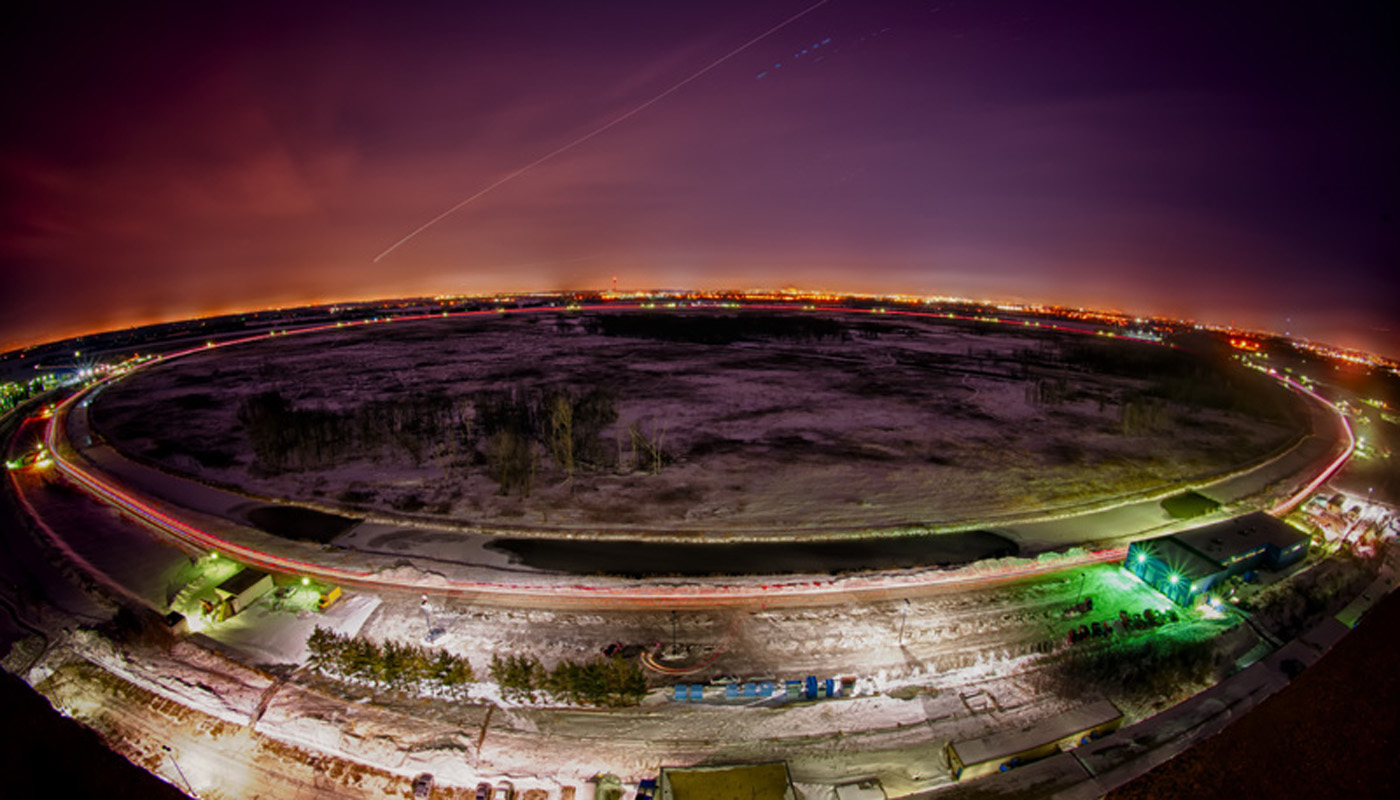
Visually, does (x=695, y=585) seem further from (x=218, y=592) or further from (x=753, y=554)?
(x=218, y=592)

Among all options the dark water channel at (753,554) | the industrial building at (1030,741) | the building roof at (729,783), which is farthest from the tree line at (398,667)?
the industrial building at (1030,741)

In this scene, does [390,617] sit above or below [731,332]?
below

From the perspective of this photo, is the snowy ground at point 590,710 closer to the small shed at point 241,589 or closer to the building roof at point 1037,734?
the building roof at point 1037,734

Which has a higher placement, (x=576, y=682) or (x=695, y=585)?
(x=576, y=682)

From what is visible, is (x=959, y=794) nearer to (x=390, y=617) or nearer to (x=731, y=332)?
(x=390, y=617)

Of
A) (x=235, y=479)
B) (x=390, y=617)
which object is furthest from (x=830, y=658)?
(x=235, y=479)

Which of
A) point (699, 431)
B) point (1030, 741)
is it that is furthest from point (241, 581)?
point (699, 431)
